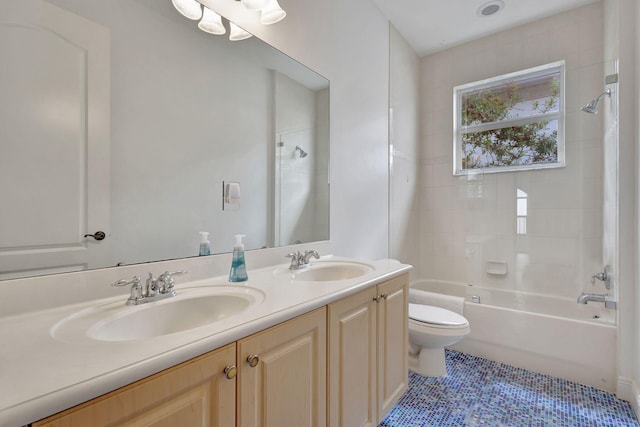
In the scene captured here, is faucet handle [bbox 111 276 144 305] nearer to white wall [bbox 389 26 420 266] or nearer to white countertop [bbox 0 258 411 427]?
white countertop [bbox 0 258 411 427]

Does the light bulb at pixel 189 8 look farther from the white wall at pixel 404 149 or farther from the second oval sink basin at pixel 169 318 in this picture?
the white wall at pixel 404 149

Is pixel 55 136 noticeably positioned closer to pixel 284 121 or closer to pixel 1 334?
pixel 1 334

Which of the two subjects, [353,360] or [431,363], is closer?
[353,360]

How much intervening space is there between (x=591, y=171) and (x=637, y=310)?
1134 millimetres

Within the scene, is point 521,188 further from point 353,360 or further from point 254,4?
point 254,4

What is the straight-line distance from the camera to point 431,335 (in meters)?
1.85

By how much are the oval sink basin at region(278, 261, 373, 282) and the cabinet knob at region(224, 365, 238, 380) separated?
2.55 feet

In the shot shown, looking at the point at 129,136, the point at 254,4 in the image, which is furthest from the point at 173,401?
the point at 254,4

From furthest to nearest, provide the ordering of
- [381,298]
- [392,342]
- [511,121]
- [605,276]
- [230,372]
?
[511,121] → [605,276] → [392,342] → [381,298] → [230,372]

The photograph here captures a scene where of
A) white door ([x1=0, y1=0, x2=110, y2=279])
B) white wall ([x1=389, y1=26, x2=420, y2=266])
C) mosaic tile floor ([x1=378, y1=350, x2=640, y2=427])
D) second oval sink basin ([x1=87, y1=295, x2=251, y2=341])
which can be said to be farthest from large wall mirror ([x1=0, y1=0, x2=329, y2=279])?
white wall ([x1=389, y1=26, x2=420, y2=266])

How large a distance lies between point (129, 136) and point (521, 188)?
2.86 meters

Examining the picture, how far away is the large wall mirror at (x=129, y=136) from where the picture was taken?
81cm

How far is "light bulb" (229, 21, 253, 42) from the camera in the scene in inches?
52.5

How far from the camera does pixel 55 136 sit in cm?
86
